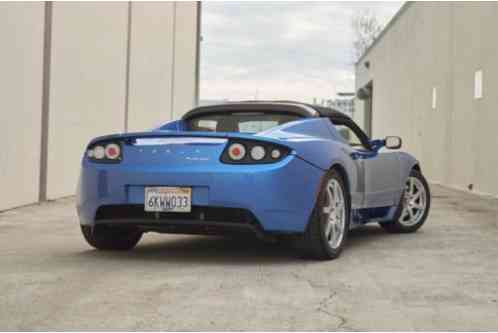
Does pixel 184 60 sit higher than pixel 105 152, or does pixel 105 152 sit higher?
pixel 184 60

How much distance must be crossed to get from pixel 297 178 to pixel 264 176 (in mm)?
242

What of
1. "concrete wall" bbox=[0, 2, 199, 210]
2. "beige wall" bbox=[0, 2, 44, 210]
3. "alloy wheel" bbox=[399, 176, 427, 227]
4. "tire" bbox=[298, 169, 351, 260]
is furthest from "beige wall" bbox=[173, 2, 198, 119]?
"tire" bbox=[298, 169, 351, 260]

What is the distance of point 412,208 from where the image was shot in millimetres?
7074

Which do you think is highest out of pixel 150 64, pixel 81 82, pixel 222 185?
pixel 150 64

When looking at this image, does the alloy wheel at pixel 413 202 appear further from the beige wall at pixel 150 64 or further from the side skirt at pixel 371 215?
the beige wall at pixel 150 64

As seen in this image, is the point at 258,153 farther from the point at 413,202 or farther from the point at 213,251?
the point at 413,202

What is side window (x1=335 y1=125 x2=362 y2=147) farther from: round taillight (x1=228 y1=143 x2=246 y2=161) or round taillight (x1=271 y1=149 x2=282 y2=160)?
round taillight (x1=228 y1=143 x2=246 y2=161)

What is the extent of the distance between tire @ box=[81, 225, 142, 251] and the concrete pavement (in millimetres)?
97

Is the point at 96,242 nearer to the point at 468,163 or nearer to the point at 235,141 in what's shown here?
the point at 235,141

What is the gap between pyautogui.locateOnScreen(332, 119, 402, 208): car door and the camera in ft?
19.6

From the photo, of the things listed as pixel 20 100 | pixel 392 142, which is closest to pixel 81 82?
pixel 20 100

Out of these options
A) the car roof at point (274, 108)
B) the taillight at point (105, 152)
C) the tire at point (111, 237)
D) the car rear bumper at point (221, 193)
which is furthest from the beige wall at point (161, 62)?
the car rear bumper at point (221, 193)

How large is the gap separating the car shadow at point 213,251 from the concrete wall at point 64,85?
335cm

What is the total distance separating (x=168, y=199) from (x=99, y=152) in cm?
64
